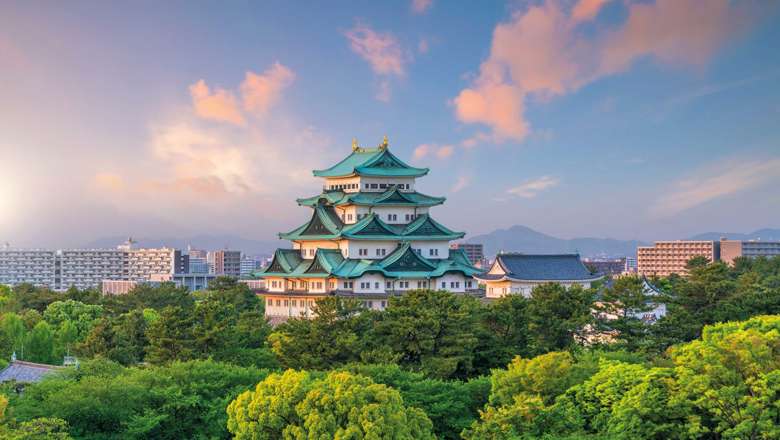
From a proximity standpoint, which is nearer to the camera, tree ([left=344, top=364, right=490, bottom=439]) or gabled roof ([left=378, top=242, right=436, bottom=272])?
tree ([left=344, top=364, right=490, bottom=439])

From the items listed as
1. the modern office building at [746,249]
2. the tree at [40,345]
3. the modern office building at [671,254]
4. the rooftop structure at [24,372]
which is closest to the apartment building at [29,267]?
the modern office building at [671,254]

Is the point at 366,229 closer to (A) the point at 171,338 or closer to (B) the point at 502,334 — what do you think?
(B) the point at 502,334

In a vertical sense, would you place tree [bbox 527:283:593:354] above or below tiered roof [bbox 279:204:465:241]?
below

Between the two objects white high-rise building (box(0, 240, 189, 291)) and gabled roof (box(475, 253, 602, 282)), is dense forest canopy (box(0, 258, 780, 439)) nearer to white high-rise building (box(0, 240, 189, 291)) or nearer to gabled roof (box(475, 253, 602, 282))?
gabled roof (box(475, 253, 602, 282))

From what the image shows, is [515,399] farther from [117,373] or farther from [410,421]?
[117,373]

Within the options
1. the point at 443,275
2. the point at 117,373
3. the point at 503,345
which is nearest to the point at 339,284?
the point at 443,275

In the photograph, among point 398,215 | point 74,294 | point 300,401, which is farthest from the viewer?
point 74,294

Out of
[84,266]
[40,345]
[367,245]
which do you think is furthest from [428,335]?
[84,266]

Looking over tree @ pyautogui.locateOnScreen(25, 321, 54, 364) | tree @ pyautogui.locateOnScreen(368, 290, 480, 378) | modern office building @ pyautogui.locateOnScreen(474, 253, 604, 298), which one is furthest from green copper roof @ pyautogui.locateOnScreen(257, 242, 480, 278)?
tree @ pyautogui.locateOnScreen(25, 321, 54, 364)
